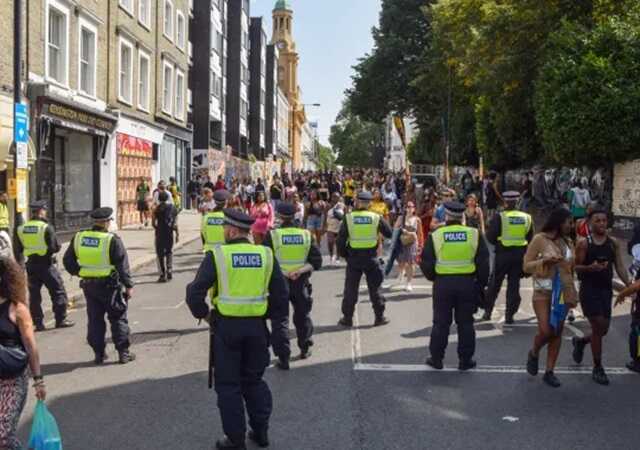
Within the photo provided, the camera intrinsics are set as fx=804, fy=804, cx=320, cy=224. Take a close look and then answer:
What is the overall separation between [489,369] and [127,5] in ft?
69.7

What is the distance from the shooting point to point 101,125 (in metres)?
23.0

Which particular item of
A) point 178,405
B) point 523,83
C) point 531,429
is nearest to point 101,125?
point 523,83

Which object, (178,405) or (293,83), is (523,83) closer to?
(178,405)

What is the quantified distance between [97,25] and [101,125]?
2.89m

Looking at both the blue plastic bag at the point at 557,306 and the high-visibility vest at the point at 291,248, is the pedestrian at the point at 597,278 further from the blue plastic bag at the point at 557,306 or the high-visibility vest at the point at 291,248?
the high-visibility vest at the point at 291,248

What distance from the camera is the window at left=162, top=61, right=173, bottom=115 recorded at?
31441 millimetres

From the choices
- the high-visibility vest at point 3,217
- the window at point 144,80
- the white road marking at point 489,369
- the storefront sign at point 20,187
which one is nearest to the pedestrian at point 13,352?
the white road marking at point 489,369

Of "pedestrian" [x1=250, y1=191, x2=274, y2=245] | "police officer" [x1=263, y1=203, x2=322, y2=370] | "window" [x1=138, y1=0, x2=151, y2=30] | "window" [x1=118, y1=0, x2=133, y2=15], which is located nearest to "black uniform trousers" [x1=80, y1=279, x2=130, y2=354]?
"police officer" [x1=263, y1=203, x2=322, y2=370]

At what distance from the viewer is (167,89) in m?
32.2

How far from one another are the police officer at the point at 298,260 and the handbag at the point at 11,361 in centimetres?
397

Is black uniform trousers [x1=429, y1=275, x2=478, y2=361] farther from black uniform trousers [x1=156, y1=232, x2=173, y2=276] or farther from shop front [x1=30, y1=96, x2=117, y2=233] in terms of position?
shop front [x1=30, y1=96, x2=117, y2=233]

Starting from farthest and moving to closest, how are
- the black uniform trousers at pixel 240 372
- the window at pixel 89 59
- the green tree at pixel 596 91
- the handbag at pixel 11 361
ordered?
the window at pixel 89 59 < the green tree at pixel 596 91 < the black uniform trousers at pixel 240 372 < the handbag at pixel 11 361

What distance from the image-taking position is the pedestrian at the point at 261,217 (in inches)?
548

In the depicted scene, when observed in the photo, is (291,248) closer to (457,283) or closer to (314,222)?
(457,283)
